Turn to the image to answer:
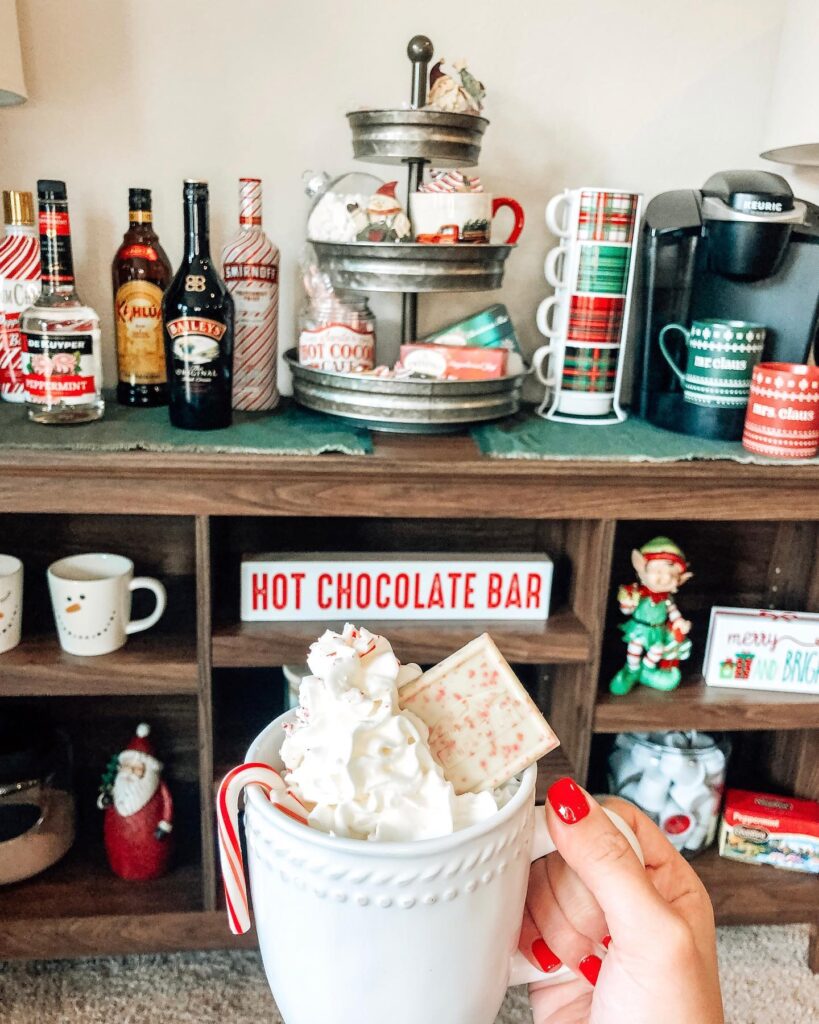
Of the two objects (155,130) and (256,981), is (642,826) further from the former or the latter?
(155,130)

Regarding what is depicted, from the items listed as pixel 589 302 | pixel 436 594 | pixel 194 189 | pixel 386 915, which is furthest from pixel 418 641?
pixel 386 915

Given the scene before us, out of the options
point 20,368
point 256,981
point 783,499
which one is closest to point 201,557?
point 20,368

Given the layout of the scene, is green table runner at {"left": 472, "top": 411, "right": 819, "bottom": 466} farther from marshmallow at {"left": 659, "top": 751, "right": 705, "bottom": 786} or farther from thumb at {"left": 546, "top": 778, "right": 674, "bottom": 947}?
thumb at {"left": 546, "top": 778, "right": 674, "bottom": 947}

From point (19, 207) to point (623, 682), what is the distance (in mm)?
1089

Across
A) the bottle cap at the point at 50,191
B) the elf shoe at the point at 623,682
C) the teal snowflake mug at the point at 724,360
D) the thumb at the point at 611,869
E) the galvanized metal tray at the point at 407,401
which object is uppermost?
the bottle cap at the point at 50,191

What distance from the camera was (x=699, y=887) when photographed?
0.65 metres

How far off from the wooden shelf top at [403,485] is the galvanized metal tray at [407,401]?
1.1 inches

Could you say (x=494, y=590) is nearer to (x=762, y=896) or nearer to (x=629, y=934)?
(x=762, y=896)

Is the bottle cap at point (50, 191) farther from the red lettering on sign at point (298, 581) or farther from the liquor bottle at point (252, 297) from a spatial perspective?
the red lettering on sign at point (298, 581)

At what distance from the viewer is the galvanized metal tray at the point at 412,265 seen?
121 cm

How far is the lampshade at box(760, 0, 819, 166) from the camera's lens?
1.38 meters

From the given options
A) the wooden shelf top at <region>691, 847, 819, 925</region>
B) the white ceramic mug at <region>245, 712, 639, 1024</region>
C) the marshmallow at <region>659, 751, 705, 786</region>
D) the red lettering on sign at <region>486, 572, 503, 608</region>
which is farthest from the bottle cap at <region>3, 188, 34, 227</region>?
the wooden shelf top at <region>691, 847, 819, 925</region>

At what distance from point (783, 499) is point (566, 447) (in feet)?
1.00

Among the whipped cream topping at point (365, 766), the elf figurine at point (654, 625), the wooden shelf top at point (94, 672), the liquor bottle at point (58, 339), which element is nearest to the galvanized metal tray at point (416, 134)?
the liquor bottle at point (58, 339)
